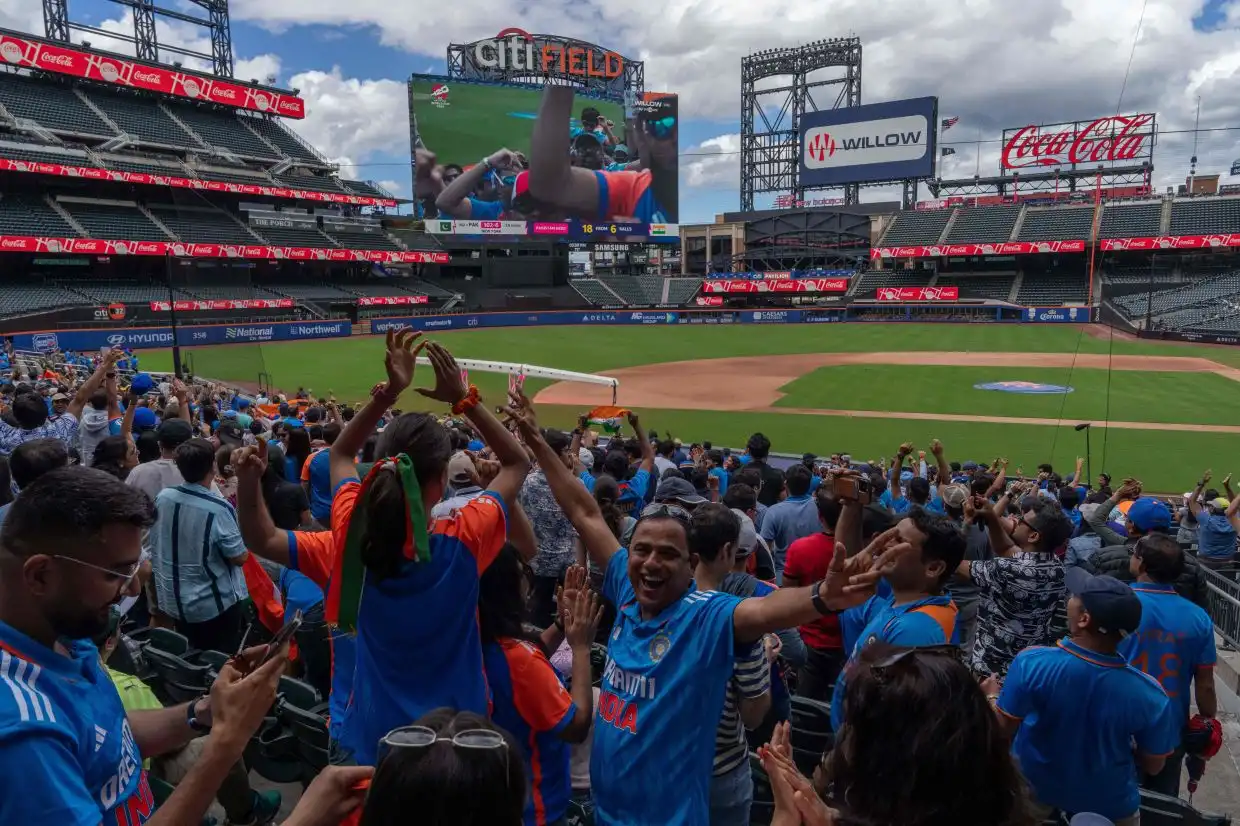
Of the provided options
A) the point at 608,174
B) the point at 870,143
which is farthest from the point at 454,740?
the point at 870,143

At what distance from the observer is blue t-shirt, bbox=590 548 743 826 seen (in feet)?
8.61

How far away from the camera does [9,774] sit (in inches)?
66.8

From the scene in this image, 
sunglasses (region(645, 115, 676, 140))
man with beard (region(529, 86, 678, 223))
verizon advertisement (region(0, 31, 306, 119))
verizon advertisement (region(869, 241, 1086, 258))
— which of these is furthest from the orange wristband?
sunglasses (region(645, 115, 676, 140))

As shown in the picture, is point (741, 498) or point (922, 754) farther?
point (741, 498)

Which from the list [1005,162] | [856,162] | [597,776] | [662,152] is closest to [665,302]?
[662,152]

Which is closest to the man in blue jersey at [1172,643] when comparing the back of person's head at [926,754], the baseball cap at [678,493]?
the baseball cap at [678,493]

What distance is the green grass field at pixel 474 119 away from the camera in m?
64.4

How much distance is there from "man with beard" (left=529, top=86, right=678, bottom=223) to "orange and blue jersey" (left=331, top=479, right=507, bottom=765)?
6783 centimetres

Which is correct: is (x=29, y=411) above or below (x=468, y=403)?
A: below

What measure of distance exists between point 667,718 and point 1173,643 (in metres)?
3.13

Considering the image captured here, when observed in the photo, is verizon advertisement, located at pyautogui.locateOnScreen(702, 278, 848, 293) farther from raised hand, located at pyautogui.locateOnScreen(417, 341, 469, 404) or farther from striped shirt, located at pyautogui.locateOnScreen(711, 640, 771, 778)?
striped shirt, located at pyautogui.locateOnScreen(711, 640, 771, 778)

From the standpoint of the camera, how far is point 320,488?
5.98m

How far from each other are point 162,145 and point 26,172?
9.52 metres

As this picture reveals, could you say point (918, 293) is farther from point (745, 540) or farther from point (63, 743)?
point (63, 743)
